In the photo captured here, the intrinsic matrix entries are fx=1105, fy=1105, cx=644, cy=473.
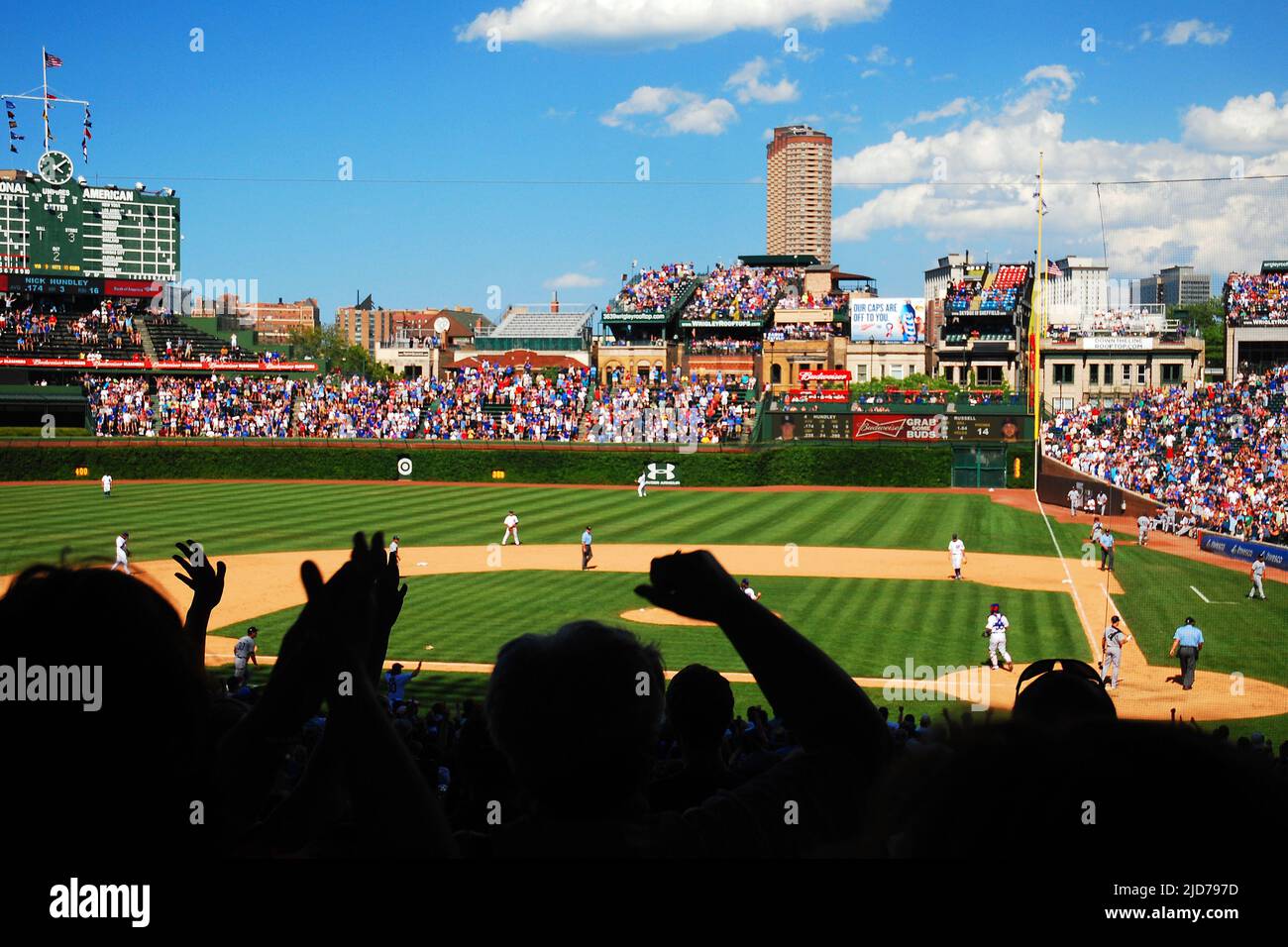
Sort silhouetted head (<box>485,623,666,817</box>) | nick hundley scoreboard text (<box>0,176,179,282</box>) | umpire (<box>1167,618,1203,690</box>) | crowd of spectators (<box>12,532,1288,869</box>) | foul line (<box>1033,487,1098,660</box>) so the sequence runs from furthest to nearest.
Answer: nick hundley scoreboard text (<box>0,176,179,282</box>) < foul line (<box>1033,487,1098,660</box>) < umpire (<box>1167,618,1203,690</box>) < silhouetted head (<box>485,623,666,817</box>) < crowd of spectators (<box>12,532,1288,869</box>)

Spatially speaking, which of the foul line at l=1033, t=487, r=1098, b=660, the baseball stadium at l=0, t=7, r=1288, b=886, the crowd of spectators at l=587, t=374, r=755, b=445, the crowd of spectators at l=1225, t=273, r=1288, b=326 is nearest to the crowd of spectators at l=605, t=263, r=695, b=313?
the baseball stadium at l=0, t=7, r=1288, b=886

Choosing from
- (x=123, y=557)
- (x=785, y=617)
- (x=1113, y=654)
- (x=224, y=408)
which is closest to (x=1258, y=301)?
(x=785, y=617)

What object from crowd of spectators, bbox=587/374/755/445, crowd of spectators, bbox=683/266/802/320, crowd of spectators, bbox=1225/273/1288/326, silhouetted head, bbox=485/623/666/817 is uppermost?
crowd of spectators, bbox=683/266/802/320

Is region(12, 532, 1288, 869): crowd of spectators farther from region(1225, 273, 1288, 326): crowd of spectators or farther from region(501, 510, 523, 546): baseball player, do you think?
region(1225, 273, 1288, 326): crowd of spectators

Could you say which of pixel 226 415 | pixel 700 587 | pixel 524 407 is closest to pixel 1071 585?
pixel 700 587

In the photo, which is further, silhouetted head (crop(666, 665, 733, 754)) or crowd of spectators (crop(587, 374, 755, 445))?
crowd of spectators (crop(587, 374, 755, 445))

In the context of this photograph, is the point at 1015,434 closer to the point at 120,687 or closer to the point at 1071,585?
the point at 1071,585

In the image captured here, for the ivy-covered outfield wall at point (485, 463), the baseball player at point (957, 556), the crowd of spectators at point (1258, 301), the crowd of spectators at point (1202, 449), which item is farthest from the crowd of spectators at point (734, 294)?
the baseball player at point (957, 556)
